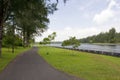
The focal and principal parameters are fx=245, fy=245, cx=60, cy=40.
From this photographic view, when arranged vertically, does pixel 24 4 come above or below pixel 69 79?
above

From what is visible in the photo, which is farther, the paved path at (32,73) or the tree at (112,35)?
the tree at (112,35)

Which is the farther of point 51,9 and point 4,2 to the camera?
point 51,9

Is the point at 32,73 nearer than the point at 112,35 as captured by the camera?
Yes

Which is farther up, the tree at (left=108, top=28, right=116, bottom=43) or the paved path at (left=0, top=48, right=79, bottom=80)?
the tree at (left=108, top=28, right=116, bottom=43)

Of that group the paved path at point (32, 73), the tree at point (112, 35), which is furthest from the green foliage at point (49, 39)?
the tree at point (112, 35)

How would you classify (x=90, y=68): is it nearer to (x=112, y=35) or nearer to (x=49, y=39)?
(x=49, y=39)

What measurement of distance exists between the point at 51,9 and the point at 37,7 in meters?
4.12

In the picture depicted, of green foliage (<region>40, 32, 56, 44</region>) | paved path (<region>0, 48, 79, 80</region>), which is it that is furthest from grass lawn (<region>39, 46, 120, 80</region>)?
green foliage (<region>40, 32, 56, 44</region>)

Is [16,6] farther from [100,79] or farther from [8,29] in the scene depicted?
[8,29]

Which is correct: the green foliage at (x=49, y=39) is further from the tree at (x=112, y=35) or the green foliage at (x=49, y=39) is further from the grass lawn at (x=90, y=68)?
the tree at (x=112, y=35)

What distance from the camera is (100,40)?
199m

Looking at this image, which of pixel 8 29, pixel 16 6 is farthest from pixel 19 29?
pixel 16 6

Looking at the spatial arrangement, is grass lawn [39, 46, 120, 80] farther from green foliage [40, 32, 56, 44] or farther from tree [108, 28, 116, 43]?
tree [108, 28, 116, 43]

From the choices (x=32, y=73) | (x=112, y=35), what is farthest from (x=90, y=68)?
(x=112, y=35)
